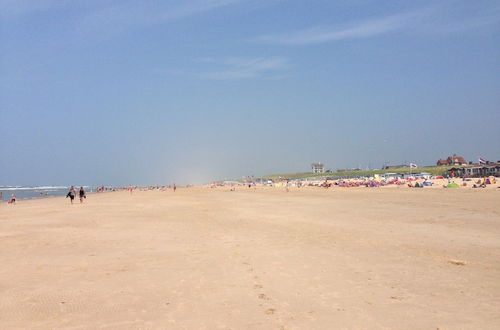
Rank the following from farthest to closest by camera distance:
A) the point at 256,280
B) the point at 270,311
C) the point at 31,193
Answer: the point at 31,193 → the point at 256,280 → the point at 270,311

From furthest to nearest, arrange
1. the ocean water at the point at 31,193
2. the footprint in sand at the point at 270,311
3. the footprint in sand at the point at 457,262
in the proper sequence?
the ocean water at the point at 31,193 < the footprint in sand at the point at 457,262 < the footprint in sand at the point at 270,311

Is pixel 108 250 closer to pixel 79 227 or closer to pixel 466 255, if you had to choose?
pixel 79 227

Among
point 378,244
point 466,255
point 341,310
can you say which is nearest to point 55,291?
point 341,310

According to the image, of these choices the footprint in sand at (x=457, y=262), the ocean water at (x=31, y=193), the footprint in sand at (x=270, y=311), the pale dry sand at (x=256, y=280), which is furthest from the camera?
the ocean water at (x=31, y=193)

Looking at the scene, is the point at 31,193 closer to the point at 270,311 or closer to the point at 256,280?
the point at 256,280

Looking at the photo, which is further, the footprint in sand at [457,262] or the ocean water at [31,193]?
the ocean water at [31,193]

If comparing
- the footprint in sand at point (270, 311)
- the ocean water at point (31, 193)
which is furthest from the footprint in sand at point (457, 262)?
the ocean water at point (31, 193)

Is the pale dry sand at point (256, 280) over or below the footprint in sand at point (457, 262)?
over

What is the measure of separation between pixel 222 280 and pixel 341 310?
252cm

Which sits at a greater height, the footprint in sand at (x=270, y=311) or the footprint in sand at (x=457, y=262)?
the footprint in sand at (x=270, y=311)

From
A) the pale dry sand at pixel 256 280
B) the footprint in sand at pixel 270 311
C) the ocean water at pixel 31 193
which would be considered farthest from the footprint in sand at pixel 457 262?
the ocean water at pixel 31 193

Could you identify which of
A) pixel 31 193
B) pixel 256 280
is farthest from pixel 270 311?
pixel 31 193

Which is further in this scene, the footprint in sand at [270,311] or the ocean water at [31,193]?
the ocean water at [31,193]

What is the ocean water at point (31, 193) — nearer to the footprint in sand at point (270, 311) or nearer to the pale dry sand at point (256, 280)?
the pale dry sand at point (256, 280)
